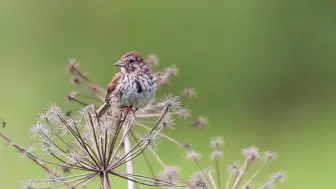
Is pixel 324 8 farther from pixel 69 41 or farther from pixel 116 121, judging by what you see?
pixel 116 121

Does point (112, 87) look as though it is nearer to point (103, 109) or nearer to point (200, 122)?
point (103, 109)

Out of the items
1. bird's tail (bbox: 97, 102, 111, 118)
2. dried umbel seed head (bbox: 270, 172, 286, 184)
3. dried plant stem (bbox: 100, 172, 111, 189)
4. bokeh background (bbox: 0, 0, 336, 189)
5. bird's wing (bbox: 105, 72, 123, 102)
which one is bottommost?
dried plant stem (bbox: 100, 172, 111, 189)

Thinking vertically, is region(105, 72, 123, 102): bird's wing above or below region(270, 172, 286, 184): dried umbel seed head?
above

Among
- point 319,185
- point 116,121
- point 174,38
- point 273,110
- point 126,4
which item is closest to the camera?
point 116,121

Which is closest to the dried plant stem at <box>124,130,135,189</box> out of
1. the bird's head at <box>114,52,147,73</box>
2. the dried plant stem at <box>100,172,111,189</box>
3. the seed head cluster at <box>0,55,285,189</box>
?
the seed head cluster at <box>0,55,285,189</box>

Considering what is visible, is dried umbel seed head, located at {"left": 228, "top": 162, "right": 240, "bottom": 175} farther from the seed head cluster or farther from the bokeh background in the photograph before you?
the bokeh background

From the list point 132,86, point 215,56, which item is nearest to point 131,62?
point 132,86

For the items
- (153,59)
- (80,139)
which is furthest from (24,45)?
(80,139)
